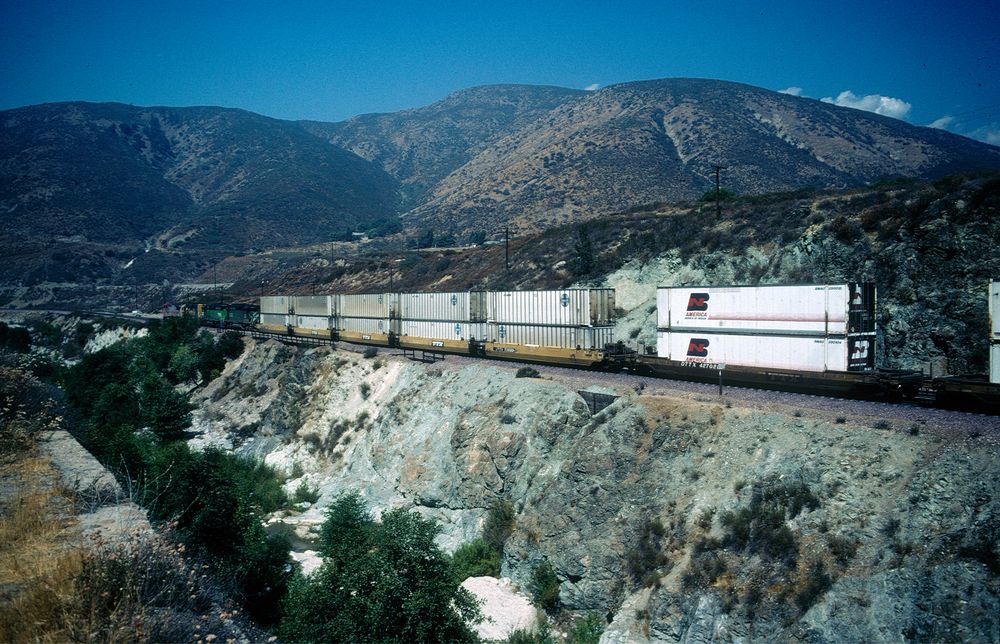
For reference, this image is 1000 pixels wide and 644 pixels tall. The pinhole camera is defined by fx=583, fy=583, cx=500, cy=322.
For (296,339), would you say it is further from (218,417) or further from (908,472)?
(908,472)

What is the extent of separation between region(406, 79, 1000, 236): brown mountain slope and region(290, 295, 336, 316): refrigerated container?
54.5 m

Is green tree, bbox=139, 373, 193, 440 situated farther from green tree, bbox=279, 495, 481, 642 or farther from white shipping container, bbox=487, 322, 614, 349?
green tree, bbox=279, 495, 481, 642

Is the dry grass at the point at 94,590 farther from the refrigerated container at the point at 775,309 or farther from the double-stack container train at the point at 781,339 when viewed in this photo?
the refrigerated container at the point at 775,309

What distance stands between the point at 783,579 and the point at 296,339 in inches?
1890

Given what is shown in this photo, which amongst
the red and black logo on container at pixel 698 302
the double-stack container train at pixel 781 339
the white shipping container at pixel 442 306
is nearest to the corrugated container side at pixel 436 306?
the white shipping container at pixel 442 306

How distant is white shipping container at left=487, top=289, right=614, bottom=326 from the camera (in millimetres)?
29000

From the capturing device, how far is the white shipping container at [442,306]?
36.1 metres

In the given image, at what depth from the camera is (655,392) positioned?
74.2 feet

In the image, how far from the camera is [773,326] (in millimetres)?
22547

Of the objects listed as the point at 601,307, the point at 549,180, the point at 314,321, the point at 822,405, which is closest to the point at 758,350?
the point at 822,405

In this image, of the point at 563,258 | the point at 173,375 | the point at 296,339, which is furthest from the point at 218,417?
the point at 563,258

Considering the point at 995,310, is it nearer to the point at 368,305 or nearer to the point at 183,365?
the point at 368,305

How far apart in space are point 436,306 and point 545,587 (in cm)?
2352

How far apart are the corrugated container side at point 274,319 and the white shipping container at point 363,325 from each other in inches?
427
